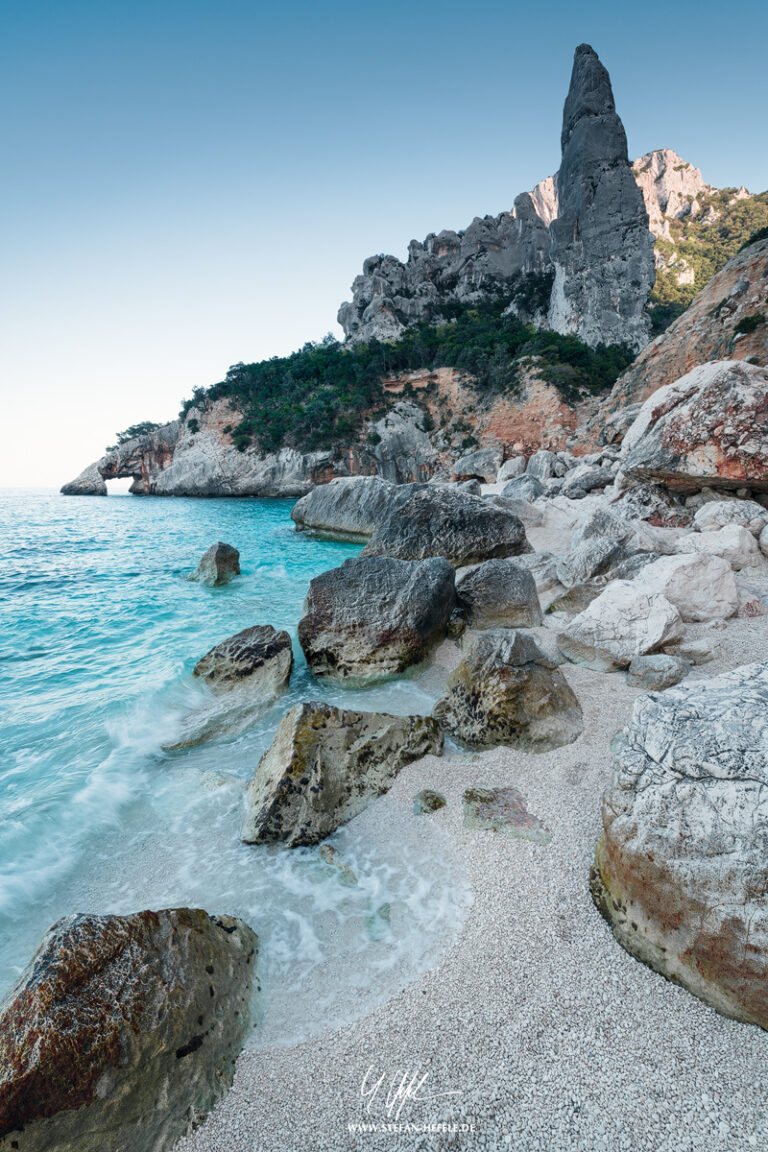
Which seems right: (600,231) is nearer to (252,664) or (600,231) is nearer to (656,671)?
(656,671)

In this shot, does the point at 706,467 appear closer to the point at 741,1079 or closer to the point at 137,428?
the point at 741,1079

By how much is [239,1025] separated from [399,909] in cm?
107

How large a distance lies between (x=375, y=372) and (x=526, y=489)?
1256 inches

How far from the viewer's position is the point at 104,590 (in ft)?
41.2

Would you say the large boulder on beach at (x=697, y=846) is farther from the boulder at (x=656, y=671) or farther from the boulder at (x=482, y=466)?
the boulder at (x=482, y=466)

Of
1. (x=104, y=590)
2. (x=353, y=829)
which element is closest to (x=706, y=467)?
(x=353, y=829)

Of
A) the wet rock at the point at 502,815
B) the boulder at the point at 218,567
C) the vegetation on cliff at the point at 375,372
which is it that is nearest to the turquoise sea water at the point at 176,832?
the wet rock at the point at 502,815

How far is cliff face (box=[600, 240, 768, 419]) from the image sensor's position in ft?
55.9

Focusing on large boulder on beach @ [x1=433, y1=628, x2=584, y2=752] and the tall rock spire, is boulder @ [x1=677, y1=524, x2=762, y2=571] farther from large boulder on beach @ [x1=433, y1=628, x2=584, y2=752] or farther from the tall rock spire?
the tall rock spire

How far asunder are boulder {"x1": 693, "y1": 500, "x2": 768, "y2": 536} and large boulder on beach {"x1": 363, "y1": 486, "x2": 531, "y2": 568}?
367 centimetres

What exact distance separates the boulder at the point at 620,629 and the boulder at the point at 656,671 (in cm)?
18

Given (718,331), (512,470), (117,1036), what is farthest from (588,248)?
(117,1036)

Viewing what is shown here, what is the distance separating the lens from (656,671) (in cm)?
490
